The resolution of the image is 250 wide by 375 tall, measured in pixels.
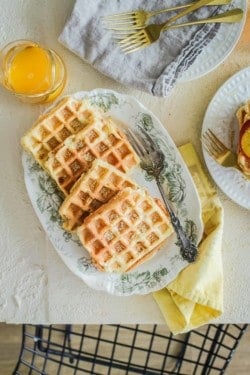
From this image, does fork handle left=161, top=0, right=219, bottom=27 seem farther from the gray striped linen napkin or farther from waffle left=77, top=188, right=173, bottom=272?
waffle left=77, top=188, right=173, bottom=272

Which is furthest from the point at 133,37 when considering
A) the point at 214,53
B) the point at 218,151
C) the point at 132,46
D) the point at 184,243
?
the point at 184,243

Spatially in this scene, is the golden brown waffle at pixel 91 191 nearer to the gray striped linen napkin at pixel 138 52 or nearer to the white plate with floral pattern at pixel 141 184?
the white plate with floral pattern at pixel 141 184

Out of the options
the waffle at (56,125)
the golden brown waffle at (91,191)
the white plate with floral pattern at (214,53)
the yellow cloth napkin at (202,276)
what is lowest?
the yellow cloth napkin at (202,276)

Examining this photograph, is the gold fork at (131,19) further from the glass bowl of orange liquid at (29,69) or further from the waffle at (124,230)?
the waffle at (124,230)

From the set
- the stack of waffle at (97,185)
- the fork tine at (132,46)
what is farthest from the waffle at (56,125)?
the fork tine at (132,46)

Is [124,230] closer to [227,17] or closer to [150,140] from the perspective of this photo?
[150,140]

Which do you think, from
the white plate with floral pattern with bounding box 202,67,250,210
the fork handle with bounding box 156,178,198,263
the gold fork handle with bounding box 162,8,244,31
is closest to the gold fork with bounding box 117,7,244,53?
the gold fork handle with bounding box 162,8,244,31

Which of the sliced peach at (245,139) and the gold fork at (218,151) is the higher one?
the sliced peach at (245,139)
